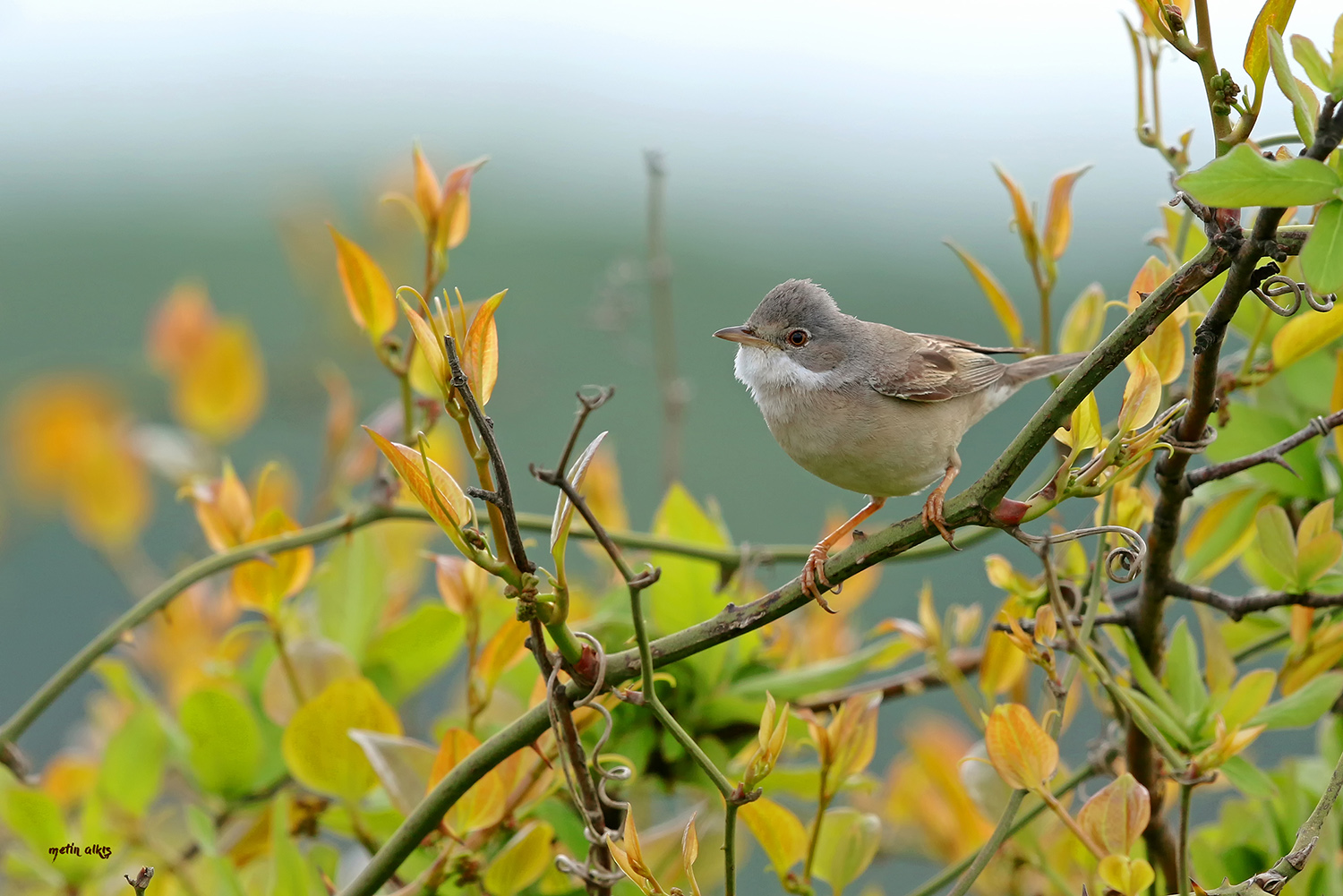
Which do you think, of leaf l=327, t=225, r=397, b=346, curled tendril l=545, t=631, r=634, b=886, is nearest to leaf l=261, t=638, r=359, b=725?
leaf l=327, t=225, r=397, b=346

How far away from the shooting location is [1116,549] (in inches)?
55.4

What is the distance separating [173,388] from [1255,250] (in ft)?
8.90

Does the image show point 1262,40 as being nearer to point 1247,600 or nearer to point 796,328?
point 1247,600

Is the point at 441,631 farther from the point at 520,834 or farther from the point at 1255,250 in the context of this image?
the point at 1255,250

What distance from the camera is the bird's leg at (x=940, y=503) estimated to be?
4.13 feet

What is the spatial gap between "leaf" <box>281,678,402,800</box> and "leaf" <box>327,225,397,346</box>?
57 centimetres

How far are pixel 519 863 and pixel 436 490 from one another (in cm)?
69

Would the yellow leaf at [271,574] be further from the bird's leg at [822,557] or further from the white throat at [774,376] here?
the white throat at [774,376]

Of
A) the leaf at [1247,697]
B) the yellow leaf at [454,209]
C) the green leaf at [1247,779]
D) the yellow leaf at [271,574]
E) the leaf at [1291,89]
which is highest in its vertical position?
the leaf at [1291,89]

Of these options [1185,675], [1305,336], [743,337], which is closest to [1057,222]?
[1305,336]

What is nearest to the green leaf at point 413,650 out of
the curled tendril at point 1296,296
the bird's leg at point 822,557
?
the bird's leg at point 822,557

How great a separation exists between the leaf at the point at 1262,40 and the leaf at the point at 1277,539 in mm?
682

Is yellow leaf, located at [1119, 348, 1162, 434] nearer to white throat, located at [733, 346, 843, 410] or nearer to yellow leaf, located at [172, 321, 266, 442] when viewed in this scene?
white throat, located at [733, 346, 843, 410]

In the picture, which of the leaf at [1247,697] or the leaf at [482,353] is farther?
the leaf at [1247,697]
